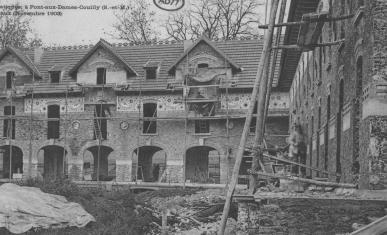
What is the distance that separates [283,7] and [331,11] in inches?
181

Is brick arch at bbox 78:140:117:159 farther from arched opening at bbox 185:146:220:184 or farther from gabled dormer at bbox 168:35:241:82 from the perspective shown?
gabled dormer at bbox 168:35:241:82

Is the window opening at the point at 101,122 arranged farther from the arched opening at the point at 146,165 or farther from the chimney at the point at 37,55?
the chimney at the point at 37,55

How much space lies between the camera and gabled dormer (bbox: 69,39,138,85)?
113 ft

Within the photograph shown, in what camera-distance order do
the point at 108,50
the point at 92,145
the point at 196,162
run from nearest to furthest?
1. the point at 92,145
2. the point at 196,162
3. the point at 108,50

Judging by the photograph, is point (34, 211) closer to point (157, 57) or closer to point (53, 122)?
point (53, 122)

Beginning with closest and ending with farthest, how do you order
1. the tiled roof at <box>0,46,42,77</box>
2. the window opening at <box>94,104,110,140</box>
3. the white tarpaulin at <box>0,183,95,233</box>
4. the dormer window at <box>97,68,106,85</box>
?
1. the white tarpaulin at <box>0,183,95,233</box>
2. the window opening at <box>94,104,110,140</box>
3. the dormer window at <box>97,68,106,85</box>
4. the tiled roof at <box>0,46,42,77</box>

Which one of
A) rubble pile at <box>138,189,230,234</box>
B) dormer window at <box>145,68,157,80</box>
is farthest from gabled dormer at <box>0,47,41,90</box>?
rubble pile at <box>138,189,230,234</box>

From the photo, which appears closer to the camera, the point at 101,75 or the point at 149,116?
the point at 149,116

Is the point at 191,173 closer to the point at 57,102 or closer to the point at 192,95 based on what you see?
the point at 192,95

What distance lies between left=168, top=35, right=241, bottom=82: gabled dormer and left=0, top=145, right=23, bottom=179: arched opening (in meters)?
12.3

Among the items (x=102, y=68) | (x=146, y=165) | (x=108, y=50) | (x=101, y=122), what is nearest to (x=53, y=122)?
(x=101, y=122)

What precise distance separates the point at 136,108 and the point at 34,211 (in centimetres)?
1877

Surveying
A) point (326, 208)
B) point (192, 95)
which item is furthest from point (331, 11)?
point (192, 95)

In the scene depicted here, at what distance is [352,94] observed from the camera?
39.0 ft
